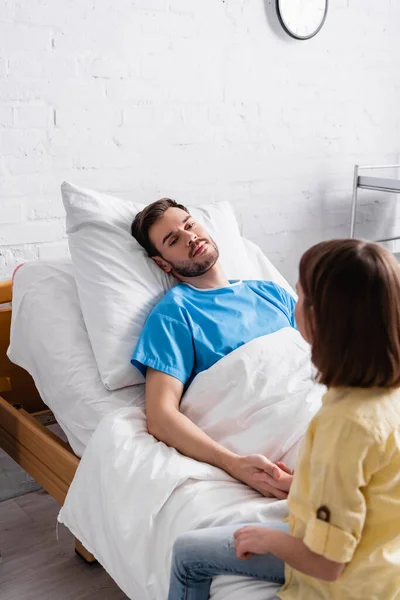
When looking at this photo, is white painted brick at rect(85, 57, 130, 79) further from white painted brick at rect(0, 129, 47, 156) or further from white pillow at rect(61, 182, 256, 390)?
white pillow at rect(61, 182, 256, 390)

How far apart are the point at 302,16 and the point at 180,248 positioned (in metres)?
1.31

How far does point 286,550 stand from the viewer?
0.92m

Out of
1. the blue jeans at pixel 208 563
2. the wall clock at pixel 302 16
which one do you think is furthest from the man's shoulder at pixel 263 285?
the wall clock at pixel 302 16

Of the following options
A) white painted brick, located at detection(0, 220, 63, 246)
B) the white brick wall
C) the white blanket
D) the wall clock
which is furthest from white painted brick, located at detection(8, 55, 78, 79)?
the white blanket

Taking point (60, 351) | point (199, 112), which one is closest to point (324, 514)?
point (60, 351)

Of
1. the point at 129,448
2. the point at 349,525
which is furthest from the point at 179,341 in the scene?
the point at 349,525

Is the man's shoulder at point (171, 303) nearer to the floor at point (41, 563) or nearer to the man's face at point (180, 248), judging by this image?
the man's face at point (180, 248)

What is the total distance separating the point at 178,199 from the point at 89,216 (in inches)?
26.6

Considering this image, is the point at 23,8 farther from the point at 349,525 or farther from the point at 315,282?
the point at 349,525

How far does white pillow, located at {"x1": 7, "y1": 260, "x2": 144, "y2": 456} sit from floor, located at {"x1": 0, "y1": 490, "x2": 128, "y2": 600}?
310 mm

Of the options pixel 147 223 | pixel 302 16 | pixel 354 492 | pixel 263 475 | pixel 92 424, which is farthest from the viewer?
pixel 302 16

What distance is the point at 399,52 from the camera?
2.98m

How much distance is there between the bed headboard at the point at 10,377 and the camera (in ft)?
6.30

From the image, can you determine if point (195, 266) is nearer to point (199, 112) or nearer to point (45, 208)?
point (45, 208)
